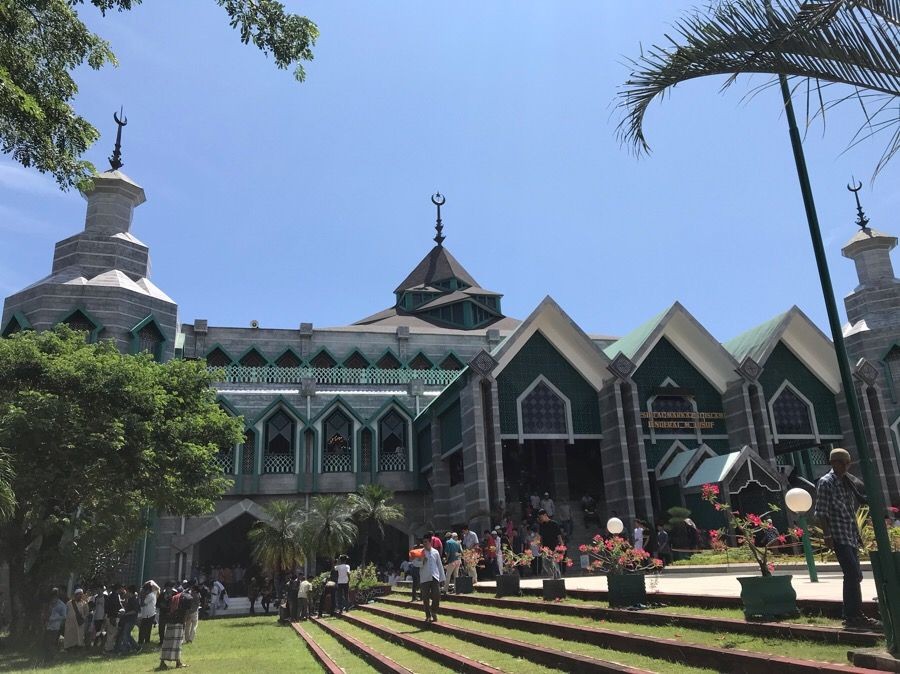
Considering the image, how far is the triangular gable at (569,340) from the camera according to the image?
88.5 feet

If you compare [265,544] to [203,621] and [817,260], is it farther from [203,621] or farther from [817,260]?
[817,260]

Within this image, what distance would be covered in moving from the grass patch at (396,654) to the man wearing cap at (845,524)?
450 cm

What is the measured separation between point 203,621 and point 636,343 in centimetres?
1912

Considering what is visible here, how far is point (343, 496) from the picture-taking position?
29.9 m

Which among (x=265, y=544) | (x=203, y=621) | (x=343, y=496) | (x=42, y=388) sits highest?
(x=42, y=388)

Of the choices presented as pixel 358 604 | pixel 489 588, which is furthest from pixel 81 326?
pixel 489 588

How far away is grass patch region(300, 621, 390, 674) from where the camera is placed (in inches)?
408

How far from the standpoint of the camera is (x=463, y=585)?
16.0 metres

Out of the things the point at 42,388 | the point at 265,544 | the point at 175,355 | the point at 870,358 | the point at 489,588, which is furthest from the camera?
the point at 870,358

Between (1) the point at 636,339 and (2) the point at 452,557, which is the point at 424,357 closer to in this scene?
(1) the point at 636,339

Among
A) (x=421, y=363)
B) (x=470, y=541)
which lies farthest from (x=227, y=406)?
(x=470, y=541)

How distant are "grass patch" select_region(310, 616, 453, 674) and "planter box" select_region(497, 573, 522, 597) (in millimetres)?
2504

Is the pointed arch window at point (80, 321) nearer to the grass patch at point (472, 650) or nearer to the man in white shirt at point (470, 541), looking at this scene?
the man in white shirt at point (470, 541)

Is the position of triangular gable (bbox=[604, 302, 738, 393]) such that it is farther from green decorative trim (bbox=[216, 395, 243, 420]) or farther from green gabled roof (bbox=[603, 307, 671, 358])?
green decorative trim (bbox=[216, 395, 243, 420])
